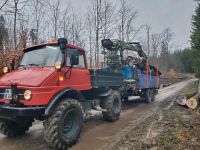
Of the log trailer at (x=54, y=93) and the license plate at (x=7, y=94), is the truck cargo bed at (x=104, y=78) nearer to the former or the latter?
the log trailer at (x=54, y=93)

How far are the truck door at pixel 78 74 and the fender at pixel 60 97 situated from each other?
0.66 ft

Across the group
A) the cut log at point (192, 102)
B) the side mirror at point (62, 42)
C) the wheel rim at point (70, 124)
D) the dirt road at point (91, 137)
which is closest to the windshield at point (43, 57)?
the side mirror at point (62, 42)

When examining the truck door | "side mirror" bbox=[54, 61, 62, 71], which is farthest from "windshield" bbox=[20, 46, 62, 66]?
"side mirror" bbox=[54, 61, 62, 71]

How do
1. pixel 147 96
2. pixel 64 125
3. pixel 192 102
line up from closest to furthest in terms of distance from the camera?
pixel 64 125, pixel 192 102, pixel 147 96

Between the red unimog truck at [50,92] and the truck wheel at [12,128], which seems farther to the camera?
the truck wheel at [12,128]

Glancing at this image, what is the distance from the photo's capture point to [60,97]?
730 cm

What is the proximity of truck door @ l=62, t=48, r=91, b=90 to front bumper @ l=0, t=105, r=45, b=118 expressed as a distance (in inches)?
51.1

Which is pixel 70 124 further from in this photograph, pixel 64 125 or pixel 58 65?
pixel 58 65

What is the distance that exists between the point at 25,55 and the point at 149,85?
987 centimetres

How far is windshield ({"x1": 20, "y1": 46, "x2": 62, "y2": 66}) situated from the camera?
7.78 meters

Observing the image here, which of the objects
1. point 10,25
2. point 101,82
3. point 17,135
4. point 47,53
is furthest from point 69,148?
point 10,25

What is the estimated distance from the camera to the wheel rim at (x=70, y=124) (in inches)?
281

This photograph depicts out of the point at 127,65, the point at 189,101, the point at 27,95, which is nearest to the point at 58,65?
the point at 27,95

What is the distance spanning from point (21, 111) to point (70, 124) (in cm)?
157
